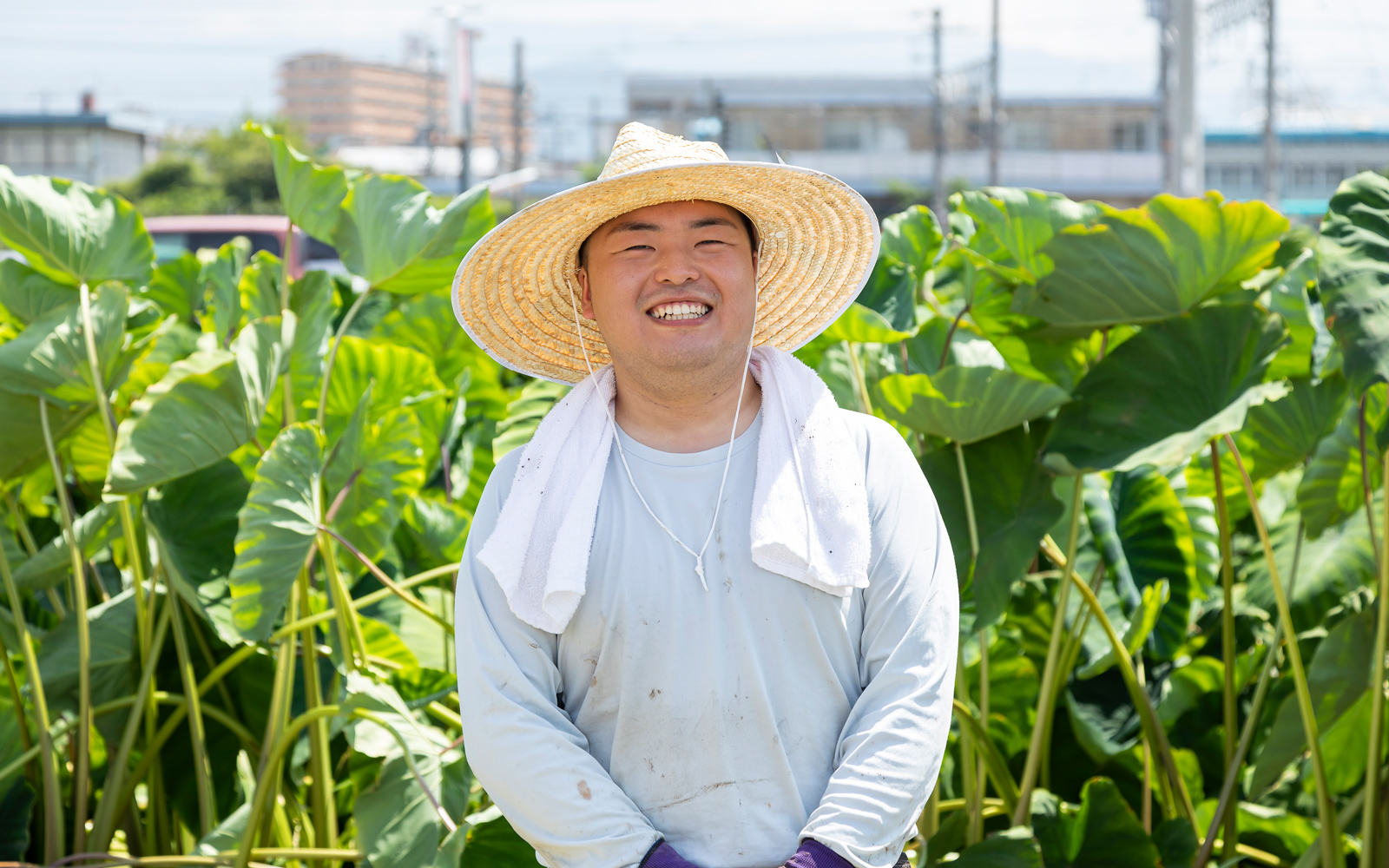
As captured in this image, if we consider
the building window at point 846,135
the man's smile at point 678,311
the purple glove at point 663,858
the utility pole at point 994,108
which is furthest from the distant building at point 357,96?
the purple glove at point 663,858

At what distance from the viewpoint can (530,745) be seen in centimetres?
124

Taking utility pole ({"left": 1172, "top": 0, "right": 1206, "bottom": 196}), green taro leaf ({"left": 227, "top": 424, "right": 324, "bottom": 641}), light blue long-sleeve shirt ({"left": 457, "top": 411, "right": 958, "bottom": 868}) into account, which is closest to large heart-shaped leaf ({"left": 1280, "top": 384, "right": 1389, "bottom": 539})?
light blue long-sleeve shirt ({"left": 457, "top": 411, "right": 958, "bottom": 868})

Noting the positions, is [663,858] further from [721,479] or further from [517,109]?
[517,109]

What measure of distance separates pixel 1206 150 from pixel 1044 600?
37.0 metres

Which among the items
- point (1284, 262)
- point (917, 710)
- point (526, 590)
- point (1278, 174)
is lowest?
point (917, 710)

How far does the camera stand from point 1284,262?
2.29 metres

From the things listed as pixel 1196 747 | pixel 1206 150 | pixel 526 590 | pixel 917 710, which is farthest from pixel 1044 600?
pixel 1206 150

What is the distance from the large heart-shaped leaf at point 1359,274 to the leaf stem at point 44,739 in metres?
1.99

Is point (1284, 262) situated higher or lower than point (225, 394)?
higher

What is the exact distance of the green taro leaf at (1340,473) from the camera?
200cm

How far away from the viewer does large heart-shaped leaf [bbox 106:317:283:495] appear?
1.87 meters

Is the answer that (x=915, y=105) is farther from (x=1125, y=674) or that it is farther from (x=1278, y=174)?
(x=1125, y=674)

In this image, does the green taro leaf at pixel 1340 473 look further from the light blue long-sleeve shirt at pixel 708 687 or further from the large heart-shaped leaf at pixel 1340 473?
the light blue long-sleeve shirt at pixel 708 687

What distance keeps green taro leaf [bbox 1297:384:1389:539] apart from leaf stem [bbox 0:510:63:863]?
80.8 inches
